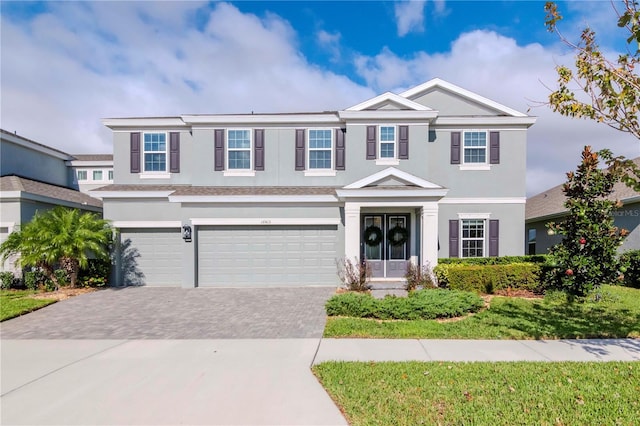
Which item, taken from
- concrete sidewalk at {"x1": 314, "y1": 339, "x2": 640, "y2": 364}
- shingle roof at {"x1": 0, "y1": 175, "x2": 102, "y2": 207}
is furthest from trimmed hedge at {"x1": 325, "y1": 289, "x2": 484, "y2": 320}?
shingle roof at {"x1": 0, "y1": 175, "x2": 102, "y2": 207}

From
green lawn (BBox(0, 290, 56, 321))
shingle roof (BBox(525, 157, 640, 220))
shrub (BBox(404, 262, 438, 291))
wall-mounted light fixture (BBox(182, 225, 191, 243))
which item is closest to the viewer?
green lawn (BBox(0, 290, 56, 321))

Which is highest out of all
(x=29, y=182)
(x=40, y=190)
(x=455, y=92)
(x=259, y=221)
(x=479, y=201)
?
(x=455, y=92)

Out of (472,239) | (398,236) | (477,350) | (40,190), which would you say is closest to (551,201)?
(472,239)

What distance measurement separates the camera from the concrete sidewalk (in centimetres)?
548

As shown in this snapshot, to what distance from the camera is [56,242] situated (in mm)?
10977

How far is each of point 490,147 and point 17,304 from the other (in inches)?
681

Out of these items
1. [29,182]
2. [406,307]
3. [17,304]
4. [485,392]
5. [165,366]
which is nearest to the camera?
[485,392]

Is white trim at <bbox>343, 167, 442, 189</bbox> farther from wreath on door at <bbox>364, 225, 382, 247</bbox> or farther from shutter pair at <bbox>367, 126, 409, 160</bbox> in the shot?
wreath on door at <bbox>364, 225, 382, 247</bbox>

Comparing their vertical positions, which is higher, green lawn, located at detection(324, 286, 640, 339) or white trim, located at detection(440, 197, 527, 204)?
white trim, located at detection(440, 197, 527, 204)

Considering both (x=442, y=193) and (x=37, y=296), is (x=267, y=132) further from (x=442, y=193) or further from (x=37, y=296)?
(x=37, y=296)

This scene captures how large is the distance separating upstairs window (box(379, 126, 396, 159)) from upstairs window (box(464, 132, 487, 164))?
318cm

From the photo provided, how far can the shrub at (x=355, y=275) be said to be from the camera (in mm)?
11484

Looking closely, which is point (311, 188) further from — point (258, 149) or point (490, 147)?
point (490, 147)

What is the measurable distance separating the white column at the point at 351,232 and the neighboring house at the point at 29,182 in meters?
12.4
